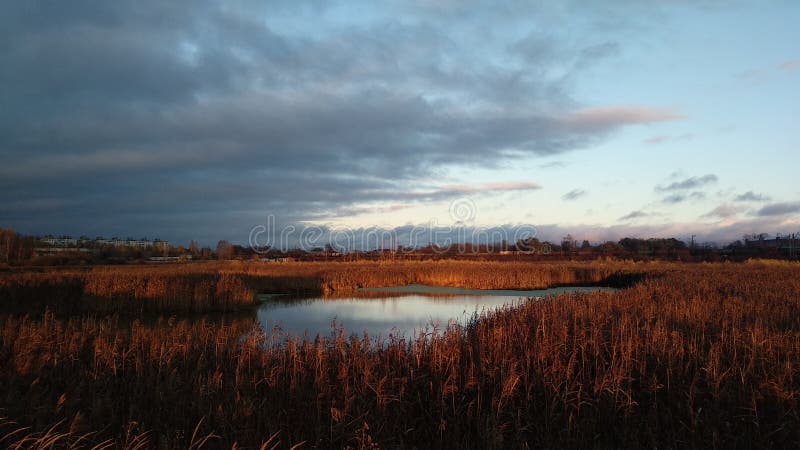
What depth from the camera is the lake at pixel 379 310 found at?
44.7 feet

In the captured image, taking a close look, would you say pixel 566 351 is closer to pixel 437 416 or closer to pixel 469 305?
pixel 437 416

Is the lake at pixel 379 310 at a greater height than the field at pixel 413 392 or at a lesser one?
lesser

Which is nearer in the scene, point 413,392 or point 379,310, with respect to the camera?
point 413,392

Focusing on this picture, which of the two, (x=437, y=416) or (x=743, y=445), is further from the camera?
(x=437, y=416)

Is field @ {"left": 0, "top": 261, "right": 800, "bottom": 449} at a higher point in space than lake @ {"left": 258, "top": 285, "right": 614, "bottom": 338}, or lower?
higher

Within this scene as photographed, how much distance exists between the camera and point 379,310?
18359mm

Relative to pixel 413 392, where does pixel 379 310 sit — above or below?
below

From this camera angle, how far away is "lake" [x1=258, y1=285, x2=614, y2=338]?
13609mm

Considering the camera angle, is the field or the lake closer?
the field

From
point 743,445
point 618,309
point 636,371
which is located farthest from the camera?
point 618,309

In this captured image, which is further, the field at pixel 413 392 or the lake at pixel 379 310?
the lake at pixel 379 310

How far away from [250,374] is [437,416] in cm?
272

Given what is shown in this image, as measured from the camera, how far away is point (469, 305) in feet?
64.8

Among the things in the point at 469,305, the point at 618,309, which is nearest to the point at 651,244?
the point at 469,305
